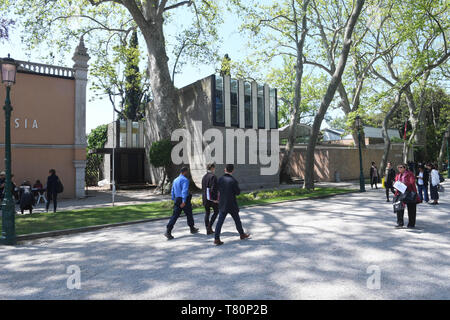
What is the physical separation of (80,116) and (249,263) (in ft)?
56.4

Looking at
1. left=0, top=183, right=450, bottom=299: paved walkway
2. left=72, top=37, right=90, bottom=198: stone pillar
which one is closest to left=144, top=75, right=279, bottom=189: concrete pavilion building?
left=72, top=37, right=90, bottom=198: stone pillar

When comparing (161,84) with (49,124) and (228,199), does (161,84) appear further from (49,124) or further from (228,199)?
(228,199)

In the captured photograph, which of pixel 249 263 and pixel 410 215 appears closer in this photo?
pixel 249 263

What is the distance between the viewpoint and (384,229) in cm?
810

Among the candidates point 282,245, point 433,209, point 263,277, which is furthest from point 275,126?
point 263,277

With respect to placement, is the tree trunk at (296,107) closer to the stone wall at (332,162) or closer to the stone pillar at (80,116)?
the stone wall at (332,162)

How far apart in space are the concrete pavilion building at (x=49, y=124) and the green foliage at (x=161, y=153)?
4.12m

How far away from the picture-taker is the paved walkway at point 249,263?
4.39 m

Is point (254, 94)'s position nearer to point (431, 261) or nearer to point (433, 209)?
point (433, 209)

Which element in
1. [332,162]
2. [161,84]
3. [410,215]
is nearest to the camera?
[410,215]

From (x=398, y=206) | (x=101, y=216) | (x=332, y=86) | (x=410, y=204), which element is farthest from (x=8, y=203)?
(x=332, y=86)

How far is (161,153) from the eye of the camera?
20.2 metres

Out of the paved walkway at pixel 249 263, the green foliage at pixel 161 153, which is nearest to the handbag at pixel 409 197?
the paved walkway at pixel 249 263

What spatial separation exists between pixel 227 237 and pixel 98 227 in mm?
4697
